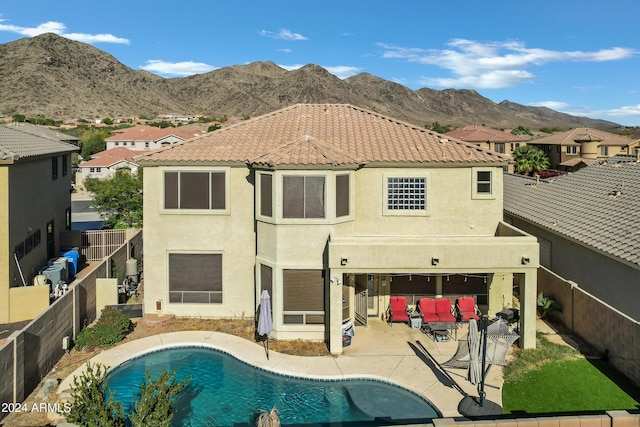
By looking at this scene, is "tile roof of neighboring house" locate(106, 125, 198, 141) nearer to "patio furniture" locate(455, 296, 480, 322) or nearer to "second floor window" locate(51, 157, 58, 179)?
"second floor window" locate(51, 157, 58, 179)

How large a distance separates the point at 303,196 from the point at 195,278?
21.0ft

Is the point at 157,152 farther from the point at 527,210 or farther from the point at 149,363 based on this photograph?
the point at 527,210

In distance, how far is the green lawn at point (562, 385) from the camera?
14305mm

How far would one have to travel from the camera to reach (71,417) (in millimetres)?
10516

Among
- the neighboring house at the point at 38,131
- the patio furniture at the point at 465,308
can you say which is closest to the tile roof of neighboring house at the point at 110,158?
the neighboring house at the point at 38,131

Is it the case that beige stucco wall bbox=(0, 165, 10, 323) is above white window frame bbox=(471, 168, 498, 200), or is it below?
below

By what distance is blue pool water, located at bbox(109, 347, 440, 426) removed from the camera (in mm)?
13945

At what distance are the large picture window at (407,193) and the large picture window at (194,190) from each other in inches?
284

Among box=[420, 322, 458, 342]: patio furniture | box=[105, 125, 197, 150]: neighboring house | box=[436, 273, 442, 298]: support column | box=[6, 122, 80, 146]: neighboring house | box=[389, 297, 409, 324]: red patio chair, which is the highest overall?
box=[105, 125, 197, 150]: neighboring house

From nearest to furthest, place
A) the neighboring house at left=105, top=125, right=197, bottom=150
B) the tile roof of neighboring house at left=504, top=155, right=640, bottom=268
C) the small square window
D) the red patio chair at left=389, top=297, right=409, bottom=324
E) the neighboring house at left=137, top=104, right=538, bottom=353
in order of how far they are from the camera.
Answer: the tile roof of neighboring house at left=504, top=155, right=640, bottom=268
the neighboring house at left=137, top=104, right=538, bottom=353
the red patio chair at left=389, top=297, right=409, bottom=324
the small square window
the neighboring house at left=105, top=125, right=197, bottom=150

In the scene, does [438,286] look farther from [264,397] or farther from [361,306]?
[264,397]

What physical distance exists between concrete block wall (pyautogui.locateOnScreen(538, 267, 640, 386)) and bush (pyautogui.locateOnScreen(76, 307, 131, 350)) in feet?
58.2

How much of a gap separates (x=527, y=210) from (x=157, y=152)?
65.0 feet

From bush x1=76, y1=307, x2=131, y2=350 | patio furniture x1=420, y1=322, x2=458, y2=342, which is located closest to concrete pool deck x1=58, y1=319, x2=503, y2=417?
patio furniture x1=420, y1=322, x2=458, y2=342
